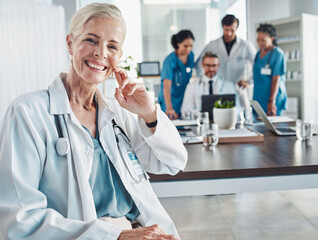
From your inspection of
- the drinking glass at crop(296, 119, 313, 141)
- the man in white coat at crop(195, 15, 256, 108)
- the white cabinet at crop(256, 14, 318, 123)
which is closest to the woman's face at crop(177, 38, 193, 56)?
the man in white coat at crop(195, 15, 256, 108)

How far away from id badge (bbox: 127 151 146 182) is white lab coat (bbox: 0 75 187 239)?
0.10ft

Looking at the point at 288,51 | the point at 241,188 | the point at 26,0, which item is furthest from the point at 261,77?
the point at 241,188

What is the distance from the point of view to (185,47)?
18.0ft

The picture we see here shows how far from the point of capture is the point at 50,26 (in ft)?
15.5

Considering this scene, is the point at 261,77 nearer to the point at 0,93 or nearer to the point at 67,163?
the point at 0,93

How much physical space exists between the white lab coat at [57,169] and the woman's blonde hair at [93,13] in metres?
0.23

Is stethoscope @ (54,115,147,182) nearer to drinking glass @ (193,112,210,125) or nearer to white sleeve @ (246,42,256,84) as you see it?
drinking glass @ (193,112,210,125)

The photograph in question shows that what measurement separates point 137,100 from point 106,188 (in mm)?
356

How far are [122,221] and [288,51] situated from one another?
21.2ft

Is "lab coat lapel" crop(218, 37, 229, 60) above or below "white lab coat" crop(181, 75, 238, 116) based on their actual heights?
above

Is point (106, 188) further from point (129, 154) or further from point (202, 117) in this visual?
point (202, 117)

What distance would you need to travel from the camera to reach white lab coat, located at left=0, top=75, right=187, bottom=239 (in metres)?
1.10

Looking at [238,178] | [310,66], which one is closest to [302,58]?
[310,66]

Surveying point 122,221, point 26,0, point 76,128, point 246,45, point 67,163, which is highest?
point 26,0
